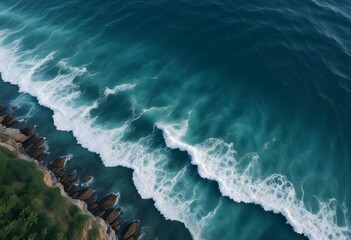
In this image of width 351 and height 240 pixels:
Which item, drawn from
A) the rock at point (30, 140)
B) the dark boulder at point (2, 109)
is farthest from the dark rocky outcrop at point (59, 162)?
the dark boulder at point (2, 109)

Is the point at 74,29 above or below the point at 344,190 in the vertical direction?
above

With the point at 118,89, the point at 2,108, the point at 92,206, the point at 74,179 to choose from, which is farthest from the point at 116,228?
the point at 2,108

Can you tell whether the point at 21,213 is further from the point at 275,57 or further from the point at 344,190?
the point at 275,57

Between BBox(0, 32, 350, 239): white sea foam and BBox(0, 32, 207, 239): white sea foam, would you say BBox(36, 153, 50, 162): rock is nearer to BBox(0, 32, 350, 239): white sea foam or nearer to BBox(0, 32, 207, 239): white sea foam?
BBox(0, 32, 207, 239): white sea foam

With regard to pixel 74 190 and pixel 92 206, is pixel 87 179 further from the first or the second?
pixel 92 206

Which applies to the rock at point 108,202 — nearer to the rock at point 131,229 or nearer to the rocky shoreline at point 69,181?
the rocky shoreline at point 69,181

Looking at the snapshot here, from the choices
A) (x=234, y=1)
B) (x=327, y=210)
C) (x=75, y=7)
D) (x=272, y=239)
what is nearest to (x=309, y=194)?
(x=327, y=210)

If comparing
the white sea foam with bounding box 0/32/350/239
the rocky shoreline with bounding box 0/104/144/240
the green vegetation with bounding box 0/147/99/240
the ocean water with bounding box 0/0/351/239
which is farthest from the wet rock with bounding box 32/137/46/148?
the green vegetation with bounding box 0/147/99/240
